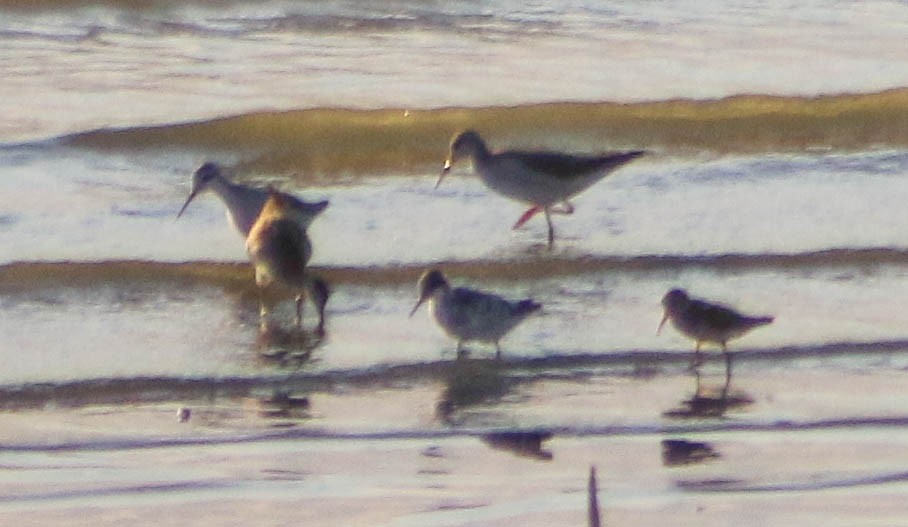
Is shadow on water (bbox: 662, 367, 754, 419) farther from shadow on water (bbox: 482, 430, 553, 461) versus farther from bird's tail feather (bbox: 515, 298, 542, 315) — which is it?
bird's tail feather (bbox: 515, 298, 542, 315)

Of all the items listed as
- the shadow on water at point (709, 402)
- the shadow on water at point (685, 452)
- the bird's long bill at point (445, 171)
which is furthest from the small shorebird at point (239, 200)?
the shadow on water at point (685, 452)

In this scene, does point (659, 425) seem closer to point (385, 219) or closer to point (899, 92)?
point (385, 219)

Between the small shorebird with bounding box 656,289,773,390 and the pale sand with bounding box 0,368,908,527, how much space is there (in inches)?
6.8

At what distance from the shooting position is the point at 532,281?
28.7 feet

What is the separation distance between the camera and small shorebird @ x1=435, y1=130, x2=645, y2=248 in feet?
32.6

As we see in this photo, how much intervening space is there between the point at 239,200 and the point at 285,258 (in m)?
1.07

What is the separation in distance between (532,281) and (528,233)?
0.95 m

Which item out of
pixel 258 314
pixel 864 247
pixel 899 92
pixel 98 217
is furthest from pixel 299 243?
pixel 899 92

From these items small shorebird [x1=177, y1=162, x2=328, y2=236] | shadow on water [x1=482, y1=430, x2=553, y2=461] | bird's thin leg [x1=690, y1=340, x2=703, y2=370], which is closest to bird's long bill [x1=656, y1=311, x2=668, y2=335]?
bird's thin leg [x1=690, y1=340, x2=703, y2=370]

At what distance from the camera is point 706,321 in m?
7.26

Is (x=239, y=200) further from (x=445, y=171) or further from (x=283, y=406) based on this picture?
(x=283, y=406)

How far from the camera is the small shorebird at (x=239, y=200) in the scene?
30.8 feet

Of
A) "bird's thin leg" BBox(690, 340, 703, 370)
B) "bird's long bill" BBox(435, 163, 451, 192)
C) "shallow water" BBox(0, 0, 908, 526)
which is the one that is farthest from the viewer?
"bird's long bill" BBox(435, 163, 451, 192)

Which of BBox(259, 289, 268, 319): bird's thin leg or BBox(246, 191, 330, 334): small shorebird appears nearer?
BBox(246, 191, 330, 334): small shorebird
